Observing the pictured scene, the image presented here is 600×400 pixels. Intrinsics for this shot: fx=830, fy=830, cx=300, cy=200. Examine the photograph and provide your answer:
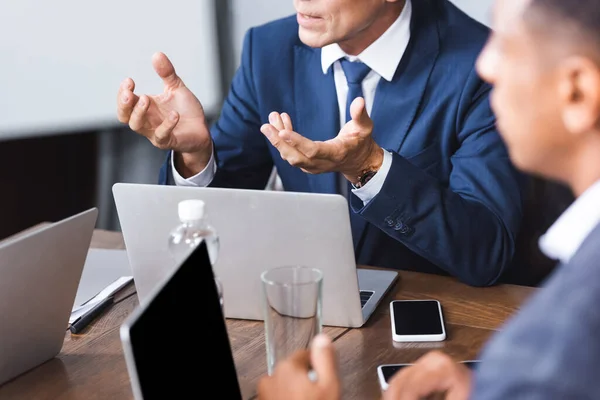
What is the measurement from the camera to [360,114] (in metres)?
1.46

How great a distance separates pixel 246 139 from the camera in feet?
7.08

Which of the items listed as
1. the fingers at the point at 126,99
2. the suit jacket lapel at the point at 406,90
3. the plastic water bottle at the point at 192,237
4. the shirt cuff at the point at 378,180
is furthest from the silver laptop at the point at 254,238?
the suit jacket lapel at the point at 406,90

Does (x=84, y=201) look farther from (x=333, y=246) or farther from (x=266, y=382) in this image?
(x=266, y=382)

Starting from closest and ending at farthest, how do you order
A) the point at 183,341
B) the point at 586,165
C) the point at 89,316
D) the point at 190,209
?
the point at 586,165, the point at 183,341, the point at 190,209, the point at 89,316

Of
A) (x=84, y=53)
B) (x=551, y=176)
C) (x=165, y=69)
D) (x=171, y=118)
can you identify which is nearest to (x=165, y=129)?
(x=171, y=118)

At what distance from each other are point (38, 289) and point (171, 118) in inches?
23.9

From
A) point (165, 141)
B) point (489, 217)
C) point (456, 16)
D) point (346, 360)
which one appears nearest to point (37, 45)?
point (165, 141)

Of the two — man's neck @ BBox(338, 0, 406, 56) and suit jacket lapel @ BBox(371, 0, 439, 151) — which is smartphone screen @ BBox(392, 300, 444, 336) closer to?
suit jacket lapel @ BBox(371, 0, 439, 151)

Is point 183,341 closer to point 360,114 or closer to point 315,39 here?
point 360,114

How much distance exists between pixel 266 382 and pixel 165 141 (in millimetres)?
910

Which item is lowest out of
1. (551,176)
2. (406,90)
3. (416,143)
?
(416,143)

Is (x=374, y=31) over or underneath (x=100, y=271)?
over

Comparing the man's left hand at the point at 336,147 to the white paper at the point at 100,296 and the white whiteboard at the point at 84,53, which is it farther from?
the white whiteboard at the point at 84,53

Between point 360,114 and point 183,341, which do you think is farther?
point 360,114
